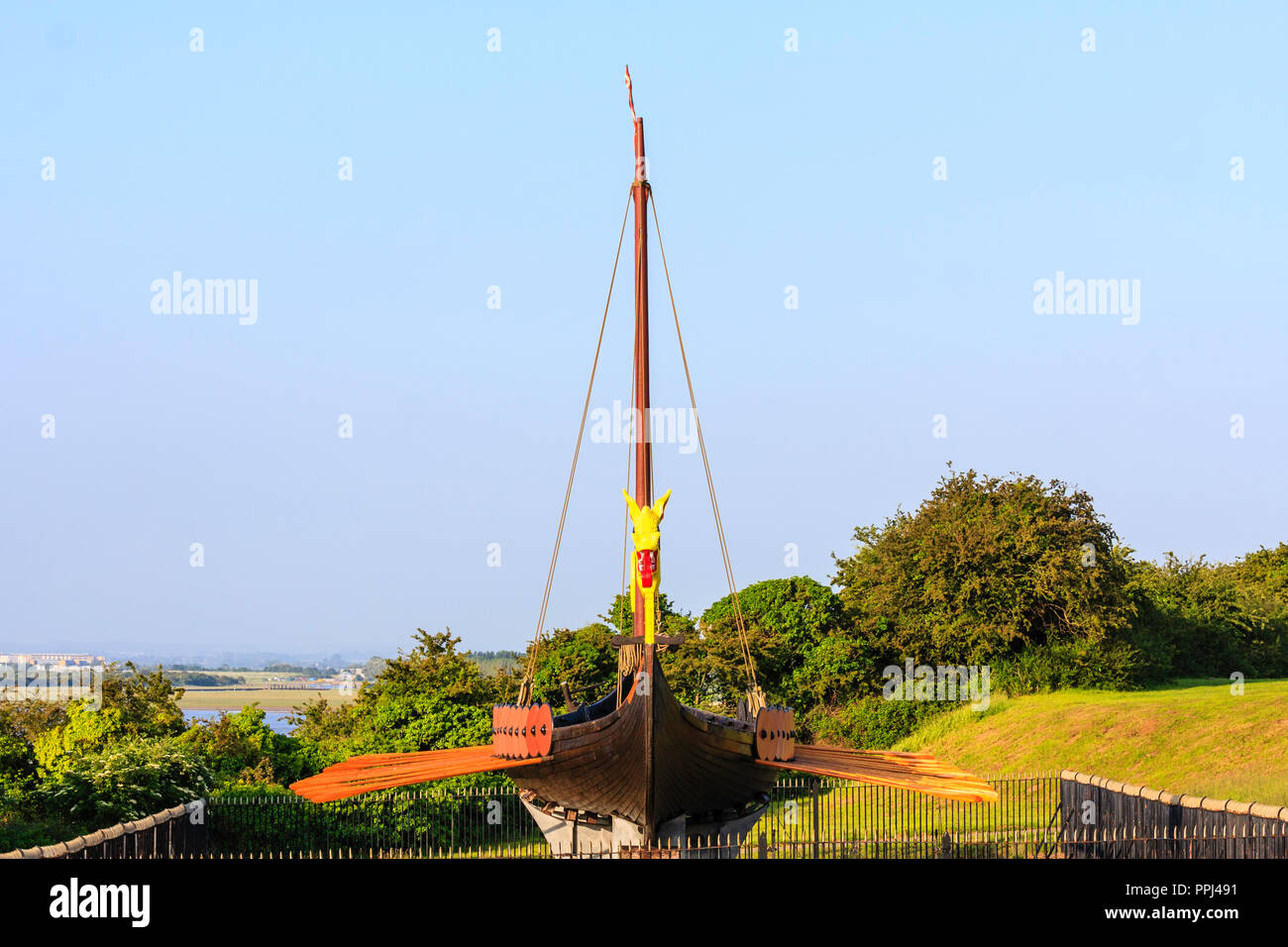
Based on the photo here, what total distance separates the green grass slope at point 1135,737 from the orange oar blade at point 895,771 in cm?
871

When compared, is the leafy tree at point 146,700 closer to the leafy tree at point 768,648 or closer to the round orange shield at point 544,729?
the leafy tree at point 768,648

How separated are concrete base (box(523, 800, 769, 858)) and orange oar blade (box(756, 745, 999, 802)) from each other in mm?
1358

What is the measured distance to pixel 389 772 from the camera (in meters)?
16.4

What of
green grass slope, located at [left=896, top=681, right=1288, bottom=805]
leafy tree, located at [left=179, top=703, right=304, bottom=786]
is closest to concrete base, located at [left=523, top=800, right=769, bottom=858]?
leafy tree, located at [left=179, top=703, right=304, bottom=786]

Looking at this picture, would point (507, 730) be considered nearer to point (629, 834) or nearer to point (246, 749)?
point (629, 834)

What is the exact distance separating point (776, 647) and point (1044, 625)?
320 inches

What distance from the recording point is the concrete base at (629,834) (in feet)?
52.9

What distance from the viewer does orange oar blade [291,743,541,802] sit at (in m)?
15.4

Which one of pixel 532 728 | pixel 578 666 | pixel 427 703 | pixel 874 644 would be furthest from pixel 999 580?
pixel 532 728

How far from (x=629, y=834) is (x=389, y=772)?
3.28m

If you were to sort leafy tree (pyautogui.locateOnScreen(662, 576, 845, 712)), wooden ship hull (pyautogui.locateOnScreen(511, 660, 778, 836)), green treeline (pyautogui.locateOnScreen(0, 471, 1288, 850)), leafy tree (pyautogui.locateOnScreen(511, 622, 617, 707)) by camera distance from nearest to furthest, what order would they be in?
wooden ship hull (pyautogui.locateOnScreen(511, 660, 778, 836)) → green treeline (pyautogui.locateOnScreen(0, 471, 1288, 850)) → leafy tree (pyautogui.locateOnScreen(511, 622, 617, 707)) → leafy tree (pyautogui.locateOnScreen(662, 576, 845, 712))

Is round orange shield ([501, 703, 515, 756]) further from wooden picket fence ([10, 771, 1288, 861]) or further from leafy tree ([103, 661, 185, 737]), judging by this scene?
leafy tree ([103, 661, 185, 737])
